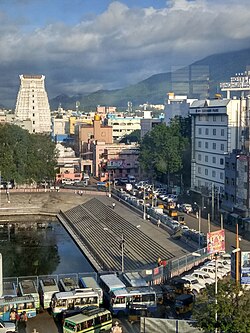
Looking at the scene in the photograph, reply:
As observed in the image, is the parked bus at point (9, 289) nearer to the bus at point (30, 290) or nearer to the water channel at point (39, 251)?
the bus at point (30, 290)

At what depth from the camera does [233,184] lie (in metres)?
27.5

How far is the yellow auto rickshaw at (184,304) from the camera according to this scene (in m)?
13.7

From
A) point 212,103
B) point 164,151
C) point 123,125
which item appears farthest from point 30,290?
point 123,125

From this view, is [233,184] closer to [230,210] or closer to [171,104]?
[230,210]

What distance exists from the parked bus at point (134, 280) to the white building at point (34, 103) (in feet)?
172

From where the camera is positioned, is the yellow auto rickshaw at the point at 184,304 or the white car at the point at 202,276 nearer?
the yellow auto rickshaw at the point at 184,304

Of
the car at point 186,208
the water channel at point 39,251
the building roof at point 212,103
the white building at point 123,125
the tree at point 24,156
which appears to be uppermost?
the building roof at point 212,103

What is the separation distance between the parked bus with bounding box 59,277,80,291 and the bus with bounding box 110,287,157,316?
5.31 feet

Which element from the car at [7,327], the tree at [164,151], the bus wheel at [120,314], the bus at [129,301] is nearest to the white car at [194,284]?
the bus at [129,301]

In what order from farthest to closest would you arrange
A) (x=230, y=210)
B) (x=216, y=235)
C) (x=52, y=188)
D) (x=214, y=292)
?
(x=52, y=188) → (x=230, y=210) → (x=216, y=235) → (x=214, y=292)

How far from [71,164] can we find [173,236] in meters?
27.7

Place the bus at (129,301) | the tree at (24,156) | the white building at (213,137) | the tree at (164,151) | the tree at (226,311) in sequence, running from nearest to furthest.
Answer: the tree at (226,311) < the bus at (129,301) < the white building at (213,137) < the tree at (164,151) < the tree at (24,156)

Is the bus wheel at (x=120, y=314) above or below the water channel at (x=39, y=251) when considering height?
→ above

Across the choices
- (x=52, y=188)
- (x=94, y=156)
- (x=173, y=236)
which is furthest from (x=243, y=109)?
(x=94, y=156)
